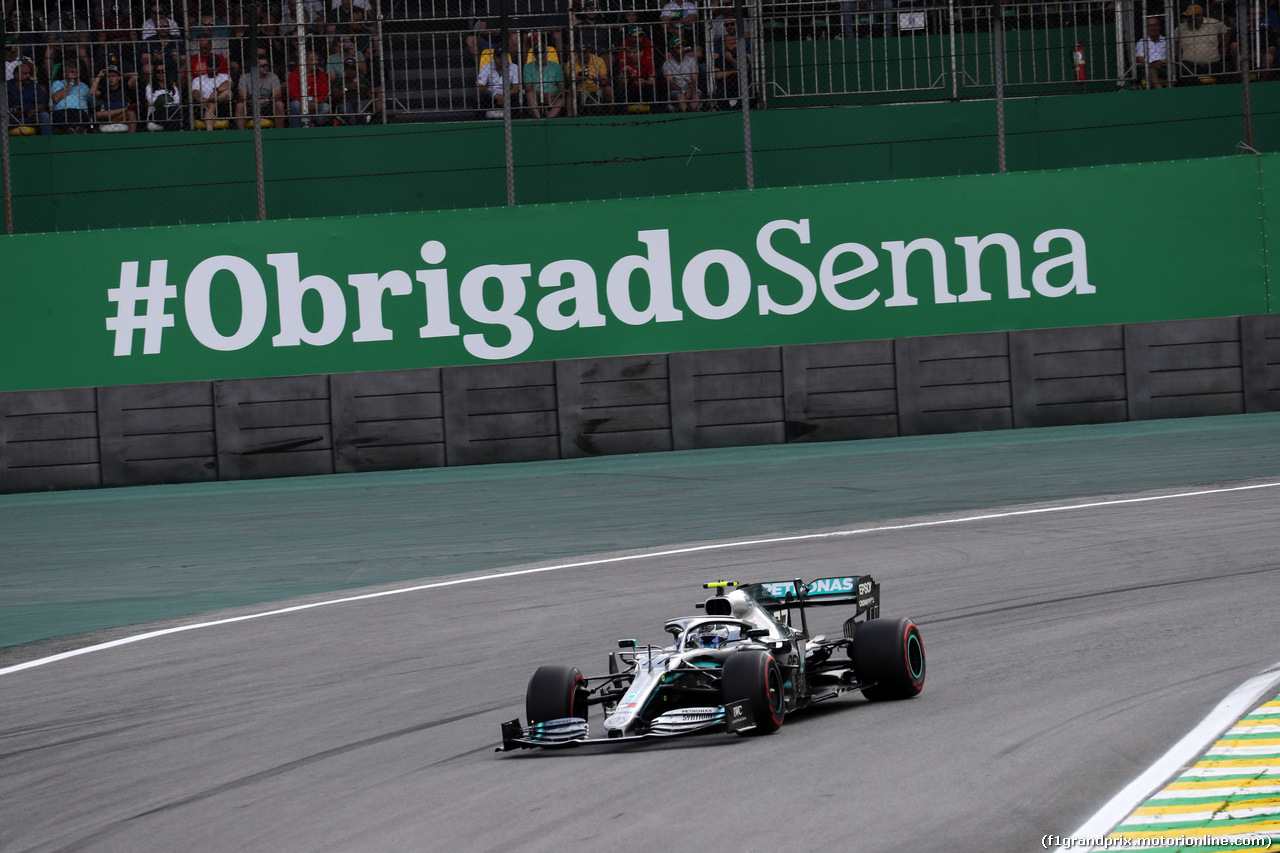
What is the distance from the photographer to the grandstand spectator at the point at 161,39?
1906 centimetres

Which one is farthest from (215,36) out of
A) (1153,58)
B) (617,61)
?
Answer: (1153,58)

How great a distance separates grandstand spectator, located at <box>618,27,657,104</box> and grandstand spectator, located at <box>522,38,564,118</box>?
0.82m

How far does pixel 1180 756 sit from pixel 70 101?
1743 centimetres

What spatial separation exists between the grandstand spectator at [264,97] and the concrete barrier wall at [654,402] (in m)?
4.02

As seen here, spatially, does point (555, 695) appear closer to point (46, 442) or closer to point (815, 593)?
point (815, 593)

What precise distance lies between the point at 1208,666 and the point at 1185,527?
442cm

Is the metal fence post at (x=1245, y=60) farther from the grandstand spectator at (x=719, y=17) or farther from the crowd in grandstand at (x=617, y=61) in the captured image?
the grandstand spectator at (x=719, y=17)

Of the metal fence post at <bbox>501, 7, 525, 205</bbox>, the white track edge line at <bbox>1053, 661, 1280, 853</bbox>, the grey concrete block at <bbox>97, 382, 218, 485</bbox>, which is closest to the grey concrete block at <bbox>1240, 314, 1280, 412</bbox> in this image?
the metal fence post at <bbox>501, 7, 525, 205</bbox>

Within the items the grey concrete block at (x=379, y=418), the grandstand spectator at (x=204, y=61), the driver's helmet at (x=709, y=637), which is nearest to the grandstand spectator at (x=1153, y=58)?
the grey concrete block at (x=379, y=418)

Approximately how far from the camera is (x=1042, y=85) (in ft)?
66.7

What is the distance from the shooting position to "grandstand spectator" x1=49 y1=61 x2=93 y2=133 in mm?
19189

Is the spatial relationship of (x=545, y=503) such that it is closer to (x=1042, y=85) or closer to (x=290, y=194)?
(x=290, y=194)

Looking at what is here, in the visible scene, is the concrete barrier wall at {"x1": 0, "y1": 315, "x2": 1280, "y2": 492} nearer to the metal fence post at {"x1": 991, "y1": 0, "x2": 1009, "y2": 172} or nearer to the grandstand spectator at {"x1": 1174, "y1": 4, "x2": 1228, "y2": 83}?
the metal fence post at {"x1": 991, "y1": 0, "x2": 1009, "y2": 172}

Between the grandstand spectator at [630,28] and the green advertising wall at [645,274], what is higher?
the grandstand spectator at [630,28]
